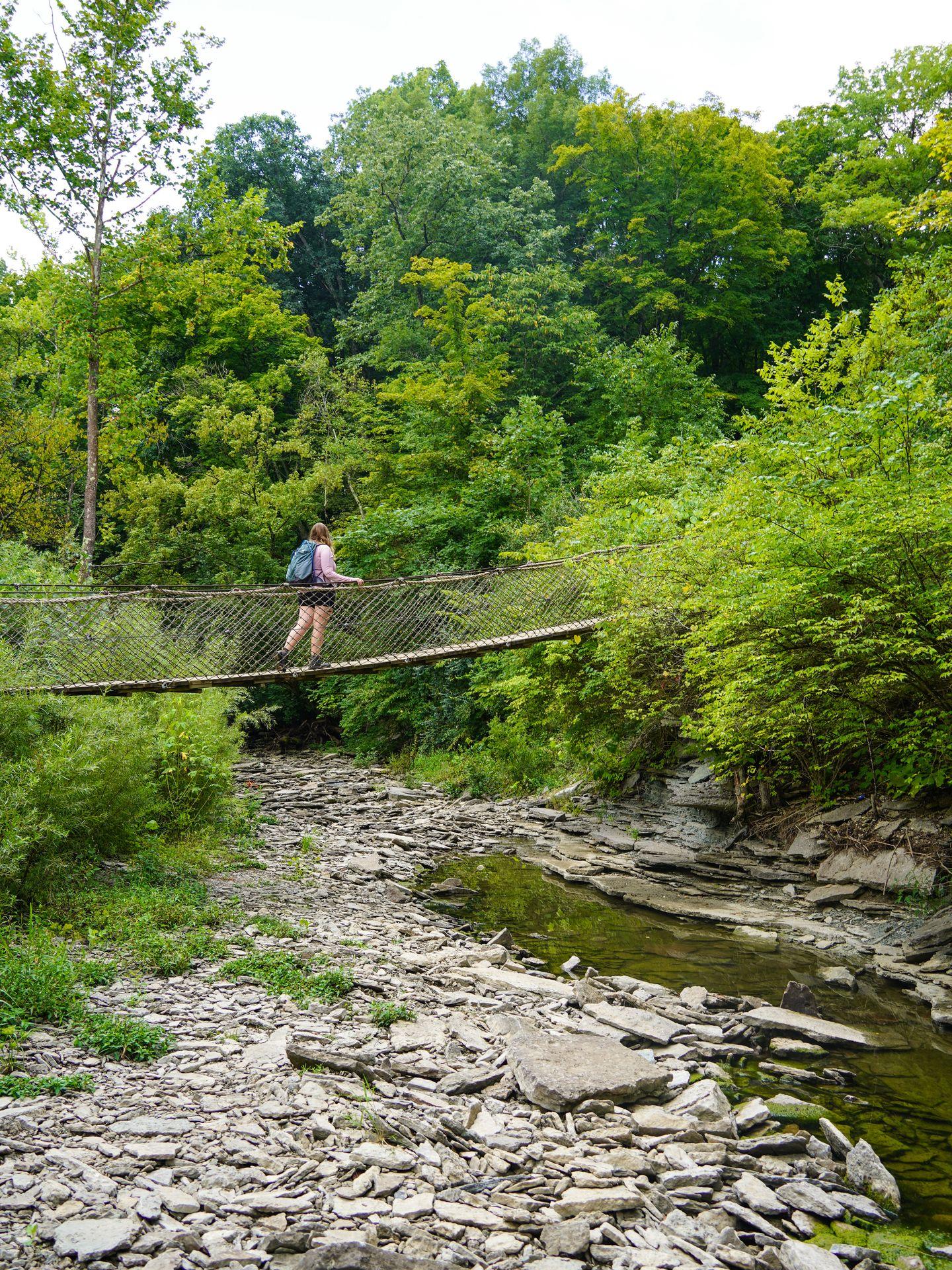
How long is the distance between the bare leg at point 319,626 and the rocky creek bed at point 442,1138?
2417 mm

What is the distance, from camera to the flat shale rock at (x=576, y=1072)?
9.30 feet

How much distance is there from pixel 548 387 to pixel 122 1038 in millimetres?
13189

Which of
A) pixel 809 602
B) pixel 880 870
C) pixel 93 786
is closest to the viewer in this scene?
pixel 93 786

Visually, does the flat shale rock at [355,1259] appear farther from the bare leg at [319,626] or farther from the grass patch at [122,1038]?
the bare leg at [319,626]

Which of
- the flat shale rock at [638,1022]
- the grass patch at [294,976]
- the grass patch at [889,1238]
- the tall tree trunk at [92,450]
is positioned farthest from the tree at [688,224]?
the grass patch at [889,1238]

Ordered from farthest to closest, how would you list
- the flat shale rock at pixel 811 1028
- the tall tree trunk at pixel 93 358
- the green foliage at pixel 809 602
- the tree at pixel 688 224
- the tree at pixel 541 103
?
the tree at pixel 541 103 → the tree at pixel 688 224 → the tall tree trunk at pixel 93 358 → the green foliage at pixel 809 602 → the flat shale rock at pixel 811 1028

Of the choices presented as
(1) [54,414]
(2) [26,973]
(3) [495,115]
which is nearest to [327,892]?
(2) [26,973]

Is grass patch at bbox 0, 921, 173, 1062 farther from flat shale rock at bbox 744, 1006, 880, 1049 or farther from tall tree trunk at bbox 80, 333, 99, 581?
tall tree trunk at bbox 80, 333, 99, 581

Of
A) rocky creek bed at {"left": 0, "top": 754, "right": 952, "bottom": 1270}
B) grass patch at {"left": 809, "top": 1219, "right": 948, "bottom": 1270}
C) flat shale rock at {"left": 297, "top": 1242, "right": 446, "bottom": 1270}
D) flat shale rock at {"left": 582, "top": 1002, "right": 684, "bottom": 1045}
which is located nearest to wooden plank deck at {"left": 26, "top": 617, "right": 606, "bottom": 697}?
rocky creek bed at {"left": 0, "top": 754, "right": 952, "bottom": 1270}

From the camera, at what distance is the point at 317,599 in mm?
6555

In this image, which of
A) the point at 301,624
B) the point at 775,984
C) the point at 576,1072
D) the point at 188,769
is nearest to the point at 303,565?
the point at 301,624

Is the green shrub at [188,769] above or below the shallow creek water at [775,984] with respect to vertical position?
above

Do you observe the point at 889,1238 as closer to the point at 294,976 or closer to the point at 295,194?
the point at 294,976

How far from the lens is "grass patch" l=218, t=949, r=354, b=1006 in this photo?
11.6 feet
